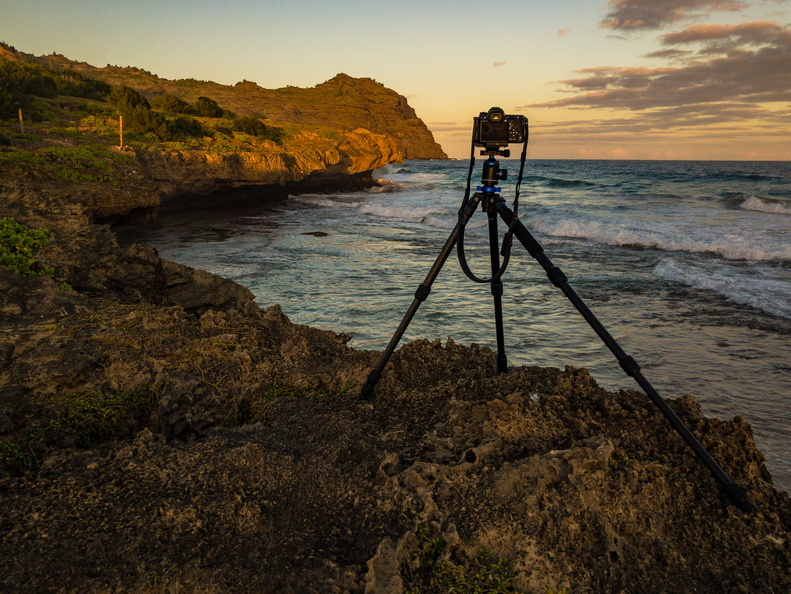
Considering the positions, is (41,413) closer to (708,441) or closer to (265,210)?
(708,441)

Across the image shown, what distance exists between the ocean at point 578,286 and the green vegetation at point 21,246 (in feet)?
11.1

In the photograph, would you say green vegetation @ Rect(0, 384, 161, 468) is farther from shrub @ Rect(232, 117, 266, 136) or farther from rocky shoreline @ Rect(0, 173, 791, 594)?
shrub @ Rect(232, 117, 266, 136)

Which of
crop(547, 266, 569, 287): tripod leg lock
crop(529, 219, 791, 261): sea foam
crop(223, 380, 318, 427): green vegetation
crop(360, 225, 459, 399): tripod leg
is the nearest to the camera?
crop(547, 266, 569, 287): tripod leg lock

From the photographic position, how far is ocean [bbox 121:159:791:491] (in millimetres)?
5957

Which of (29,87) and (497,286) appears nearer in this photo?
(497,286)

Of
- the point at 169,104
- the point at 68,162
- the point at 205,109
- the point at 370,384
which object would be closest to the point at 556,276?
the point at 370,384

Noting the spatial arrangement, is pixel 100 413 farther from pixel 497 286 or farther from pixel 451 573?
pixel 497 286

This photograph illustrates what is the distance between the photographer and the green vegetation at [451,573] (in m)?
1.74

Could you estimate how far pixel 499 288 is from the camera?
124 inches

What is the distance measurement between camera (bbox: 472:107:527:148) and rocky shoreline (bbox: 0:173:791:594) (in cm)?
143

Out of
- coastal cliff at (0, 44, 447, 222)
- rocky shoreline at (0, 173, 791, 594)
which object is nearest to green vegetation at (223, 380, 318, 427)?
rocky shoreline at (0, 173, 791, 594)

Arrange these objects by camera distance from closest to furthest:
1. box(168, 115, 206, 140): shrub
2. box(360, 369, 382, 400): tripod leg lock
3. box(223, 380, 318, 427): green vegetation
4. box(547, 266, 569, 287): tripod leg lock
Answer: box(547, 266, 569, 287): tripod leg lock
box(360, 369, 382, 400): tripod leg lock
box(223, 380, 318, 427): green vegetation
box(168, 115, 206, 140): shrub

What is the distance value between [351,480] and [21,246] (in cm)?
514

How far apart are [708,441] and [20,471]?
3.37m
